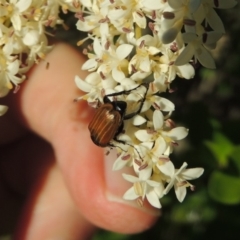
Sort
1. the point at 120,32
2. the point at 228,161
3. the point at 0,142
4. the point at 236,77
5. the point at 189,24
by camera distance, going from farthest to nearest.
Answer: the point at 236,77 < the point at 0,142 < the point at 228,161 < the point at 120,32 < the point at 189,24

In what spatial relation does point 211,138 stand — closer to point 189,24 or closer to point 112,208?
point 112,208

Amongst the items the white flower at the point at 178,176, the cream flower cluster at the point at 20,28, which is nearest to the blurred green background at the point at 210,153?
the white flower at the point at 178,176

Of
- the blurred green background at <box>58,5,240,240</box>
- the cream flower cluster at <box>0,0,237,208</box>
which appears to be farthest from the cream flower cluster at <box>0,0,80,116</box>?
the blurred green background at <box>58,5,240,240</box>

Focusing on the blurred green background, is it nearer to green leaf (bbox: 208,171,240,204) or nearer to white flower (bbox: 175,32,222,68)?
green leaf (bbox: 208,171,240,204)

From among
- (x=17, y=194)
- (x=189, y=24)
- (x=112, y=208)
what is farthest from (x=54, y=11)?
(x=17, y=194)

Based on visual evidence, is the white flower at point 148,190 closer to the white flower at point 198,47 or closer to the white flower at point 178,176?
the white flower at point 178,176
